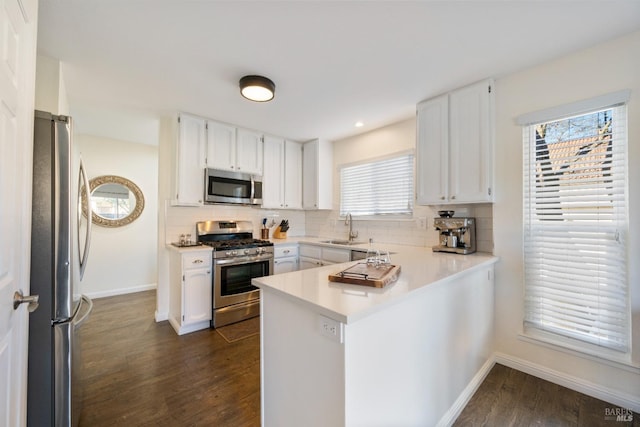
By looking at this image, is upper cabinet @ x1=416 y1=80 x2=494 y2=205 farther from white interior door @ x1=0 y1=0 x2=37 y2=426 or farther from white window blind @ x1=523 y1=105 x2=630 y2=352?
white interior door @ x1=0 y1=0 x2=37 y2=426

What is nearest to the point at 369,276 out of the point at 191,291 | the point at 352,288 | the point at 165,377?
the point at 352,288

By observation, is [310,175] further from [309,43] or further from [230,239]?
[309,43]

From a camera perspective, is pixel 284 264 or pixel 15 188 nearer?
pixel 15 188

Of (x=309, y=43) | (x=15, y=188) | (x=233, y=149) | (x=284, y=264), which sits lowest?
(x=284, y=264)

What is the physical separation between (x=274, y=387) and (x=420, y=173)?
2.23m

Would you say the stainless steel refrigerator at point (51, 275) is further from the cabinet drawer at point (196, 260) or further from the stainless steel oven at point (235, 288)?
the stainless steel oven at point (235, 288)

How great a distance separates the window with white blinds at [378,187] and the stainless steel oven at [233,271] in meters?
1.37

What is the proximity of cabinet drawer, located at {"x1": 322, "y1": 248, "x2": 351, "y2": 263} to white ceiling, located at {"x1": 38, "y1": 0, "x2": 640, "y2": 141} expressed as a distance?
65.8 inches

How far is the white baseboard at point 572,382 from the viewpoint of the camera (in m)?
1.73

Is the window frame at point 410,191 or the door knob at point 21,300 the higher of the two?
the window frame at point 410,191

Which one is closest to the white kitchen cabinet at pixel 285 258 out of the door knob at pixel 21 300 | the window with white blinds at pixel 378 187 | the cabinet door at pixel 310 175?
the cabinet door at pixel 310 175

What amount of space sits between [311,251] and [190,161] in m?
1.87

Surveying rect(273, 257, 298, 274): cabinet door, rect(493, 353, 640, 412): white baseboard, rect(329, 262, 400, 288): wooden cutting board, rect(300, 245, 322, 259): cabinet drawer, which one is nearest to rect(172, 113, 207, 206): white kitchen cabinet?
rect(273, 257, 298, 274): cabinet door

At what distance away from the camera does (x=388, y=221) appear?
3418 millimetres
